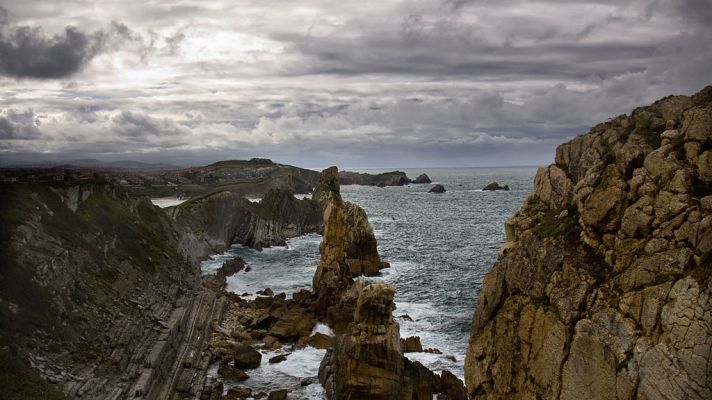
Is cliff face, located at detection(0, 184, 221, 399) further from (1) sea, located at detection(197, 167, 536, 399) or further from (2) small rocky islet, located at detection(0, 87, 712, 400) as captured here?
(1) sea, located at detection(197, 167, 536, 399)

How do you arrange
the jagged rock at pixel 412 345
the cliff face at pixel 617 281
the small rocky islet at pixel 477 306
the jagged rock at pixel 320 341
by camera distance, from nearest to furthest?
the cliff face at pixel 617 281 → the small rocky islet at pixel 477 306 → the jagged rock at pixel 412 345 → the jagged rock at pixel 320 341

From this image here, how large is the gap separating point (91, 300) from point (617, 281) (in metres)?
40.2

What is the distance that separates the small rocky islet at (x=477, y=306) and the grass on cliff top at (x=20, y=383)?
18 cm

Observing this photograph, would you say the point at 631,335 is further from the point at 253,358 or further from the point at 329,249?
the point at 329,249

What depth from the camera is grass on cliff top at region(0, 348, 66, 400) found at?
2745cm

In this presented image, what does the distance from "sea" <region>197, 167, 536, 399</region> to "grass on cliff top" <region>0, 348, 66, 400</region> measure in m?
12.7

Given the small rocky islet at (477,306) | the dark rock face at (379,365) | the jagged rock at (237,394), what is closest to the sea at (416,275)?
the jagged rock at (237,394)

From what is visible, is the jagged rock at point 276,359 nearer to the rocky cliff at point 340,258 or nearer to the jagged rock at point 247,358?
the jagged rock at point 247,358

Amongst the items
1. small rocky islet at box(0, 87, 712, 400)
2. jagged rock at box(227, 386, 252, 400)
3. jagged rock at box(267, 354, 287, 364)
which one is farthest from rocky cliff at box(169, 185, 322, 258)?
jagged rock at box(227, 386, 252, 400)

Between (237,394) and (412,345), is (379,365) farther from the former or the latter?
(412,345)

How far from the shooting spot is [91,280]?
152 feet

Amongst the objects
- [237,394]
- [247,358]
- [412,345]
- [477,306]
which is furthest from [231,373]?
[477,306]

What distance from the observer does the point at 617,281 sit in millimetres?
18031

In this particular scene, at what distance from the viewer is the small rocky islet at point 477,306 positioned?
1684 cm
